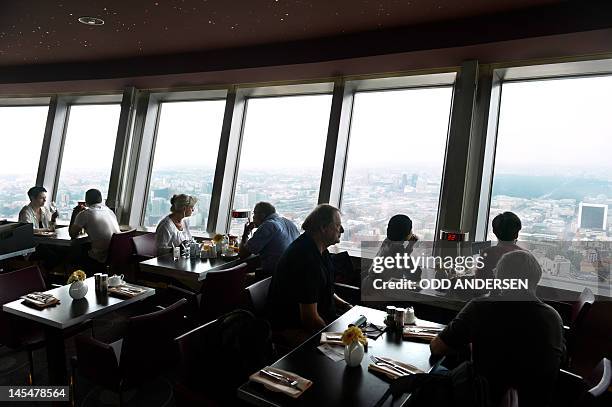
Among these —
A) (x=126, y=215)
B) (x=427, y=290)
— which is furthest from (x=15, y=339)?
(x=126, y=215)

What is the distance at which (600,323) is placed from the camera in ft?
9.06

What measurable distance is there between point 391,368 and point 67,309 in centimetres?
200

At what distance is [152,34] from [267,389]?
402 centimetres

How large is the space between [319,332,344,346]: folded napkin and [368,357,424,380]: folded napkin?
24cm

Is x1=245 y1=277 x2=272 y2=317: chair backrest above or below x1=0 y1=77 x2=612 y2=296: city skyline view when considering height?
below

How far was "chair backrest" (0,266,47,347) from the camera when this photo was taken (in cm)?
249

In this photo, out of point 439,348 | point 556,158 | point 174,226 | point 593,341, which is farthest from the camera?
point 174,226

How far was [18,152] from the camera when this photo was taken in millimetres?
7180

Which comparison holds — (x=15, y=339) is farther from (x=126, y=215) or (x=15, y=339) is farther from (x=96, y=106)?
(x=96, y=106)

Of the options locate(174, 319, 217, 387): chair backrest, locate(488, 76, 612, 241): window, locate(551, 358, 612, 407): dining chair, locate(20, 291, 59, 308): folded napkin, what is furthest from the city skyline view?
locate(174, 319, 217, 387): chair backrest

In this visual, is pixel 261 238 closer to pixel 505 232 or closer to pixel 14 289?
pixel 14 289

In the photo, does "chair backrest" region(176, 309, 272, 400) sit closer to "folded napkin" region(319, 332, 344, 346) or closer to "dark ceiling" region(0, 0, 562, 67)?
"folded napkin" region(319, 332, 344, 346)

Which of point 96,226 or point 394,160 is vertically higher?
point 394,160

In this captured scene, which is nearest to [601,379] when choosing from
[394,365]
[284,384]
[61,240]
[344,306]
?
[394,365]
